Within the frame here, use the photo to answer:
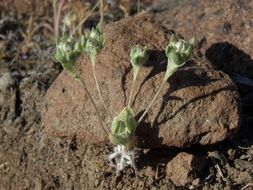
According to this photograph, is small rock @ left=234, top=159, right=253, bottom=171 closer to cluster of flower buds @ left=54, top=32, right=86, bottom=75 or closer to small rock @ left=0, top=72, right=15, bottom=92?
cluster of flower buds @ left=54, top=32, right=86, bottom=75

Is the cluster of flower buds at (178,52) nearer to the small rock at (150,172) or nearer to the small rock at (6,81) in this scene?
the small rock at (150,172)

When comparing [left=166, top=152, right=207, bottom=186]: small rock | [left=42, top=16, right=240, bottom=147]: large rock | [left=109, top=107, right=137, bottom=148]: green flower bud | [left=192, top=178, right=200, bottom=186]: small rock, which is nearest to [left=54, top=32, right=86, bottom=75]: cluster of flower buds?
[left=42, top=16, right=240, bottom=147]: large rock

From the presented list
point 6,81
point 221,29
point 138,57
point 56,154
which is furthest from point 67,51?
point 221,29

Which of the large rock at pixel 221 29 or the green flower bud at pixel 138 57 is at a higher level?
the large rock at pixel 221 29

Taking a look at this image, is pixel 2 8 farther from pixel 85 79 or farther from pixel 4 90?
pixel 85 79

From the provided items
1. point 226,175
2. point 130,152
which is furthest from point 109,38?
point 226,175

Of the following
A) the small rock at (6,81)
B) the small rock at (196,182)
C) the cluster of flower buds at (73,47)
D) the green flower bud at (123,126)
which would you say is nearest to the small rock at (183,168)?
the small rock at (196,182)

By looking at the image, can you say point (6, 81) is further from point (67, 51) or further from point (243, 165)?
point (243, 165)
